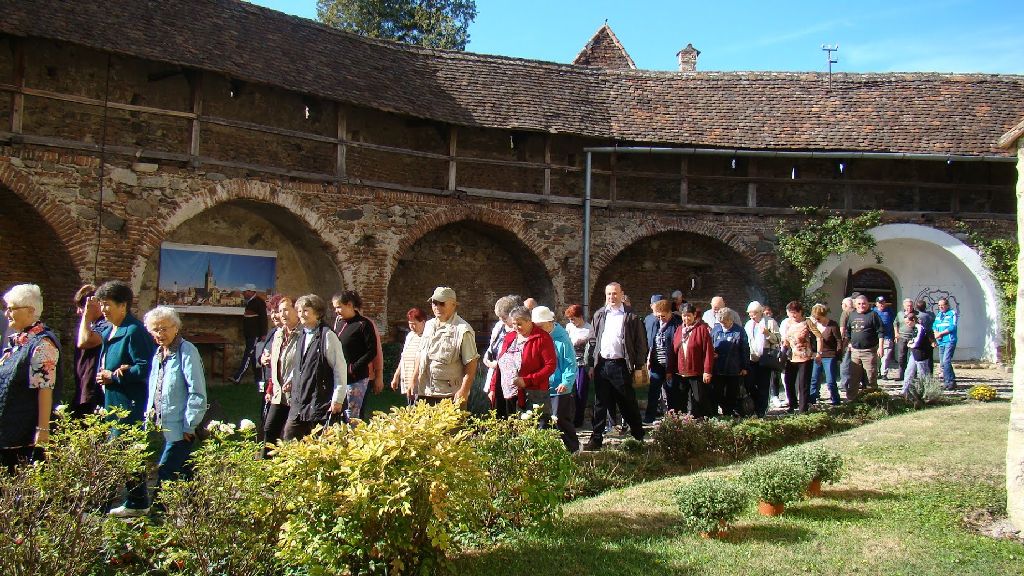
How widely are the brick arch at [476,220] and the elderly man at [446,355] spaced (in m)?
8.30

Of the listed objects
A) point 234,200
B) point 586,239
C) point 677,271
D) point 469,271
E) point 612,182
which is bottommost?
point 469,271

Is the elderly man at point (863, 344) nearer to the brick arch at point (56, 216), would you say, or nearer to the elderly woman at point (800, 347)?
the elderly woman at point (800, 347)

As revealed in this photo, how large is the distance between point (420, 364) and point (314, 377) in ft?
4.11

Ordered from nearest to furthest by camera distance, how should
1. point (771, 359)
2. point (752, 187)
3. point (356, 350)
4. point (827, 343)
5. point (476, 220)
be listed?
point (356, 350)
point (771, 359)
point (827, 343)
point (476, 220)
point (752, 187)

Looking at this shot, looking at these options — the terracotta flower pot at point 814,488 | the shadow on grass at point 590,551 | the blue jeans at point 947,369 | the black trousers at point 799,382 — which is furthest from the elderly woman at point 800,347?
the shadow on grass at point 590,551

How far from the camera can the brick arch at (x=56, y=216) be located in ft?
37.5

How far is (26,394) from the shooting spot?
5336 millimetres

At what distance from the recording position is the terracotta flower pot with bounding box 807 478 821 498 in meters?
6.25

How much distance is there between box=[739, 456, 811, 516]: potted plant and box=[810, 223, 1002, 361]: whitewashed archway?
41.5 ft

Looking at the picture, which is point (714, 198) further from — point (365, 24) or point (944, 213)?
point (365, 24)

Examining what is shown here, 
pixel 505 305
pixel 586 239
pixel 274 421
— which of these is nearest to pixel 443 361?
pixel 505 305

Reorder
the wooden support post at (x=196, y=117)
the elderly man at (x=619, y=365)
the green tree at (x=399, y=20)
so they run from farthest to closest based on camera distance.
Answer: the green tree at (x=399, y=20) < the wooden support post at (x=196, y=117) < the elderly man at (x=619, y=365)

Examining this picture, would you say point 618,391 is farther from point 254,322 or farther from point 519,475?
point 254,322

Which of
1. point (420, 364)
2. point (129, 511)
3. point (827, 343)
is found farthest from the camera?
point (827, 343)
